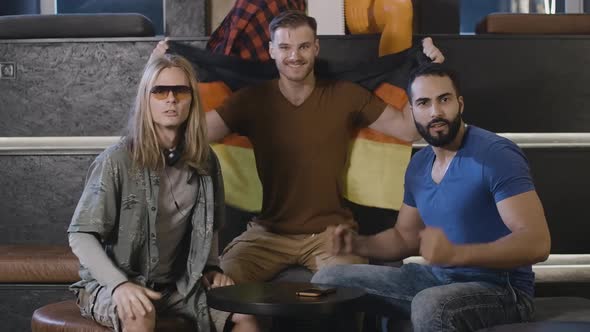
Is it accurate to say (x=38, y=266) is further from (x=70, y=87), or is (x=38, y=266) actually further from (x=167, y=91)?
(x=167, y=91)

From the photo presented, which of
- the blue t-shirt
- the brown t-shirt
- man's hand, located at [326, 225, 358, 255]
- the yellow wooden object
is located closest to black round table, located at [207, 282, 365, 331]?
man's hand, located at [326, 225, 358, 255]

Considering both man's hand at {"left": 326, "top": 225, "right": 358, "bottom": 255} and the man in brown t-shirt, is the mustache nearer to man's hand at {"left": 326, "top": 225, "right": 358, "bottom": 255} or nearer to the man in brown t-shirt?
man's hand at {"left": 326, "top": 225, "right": 358, "bottom": 255}

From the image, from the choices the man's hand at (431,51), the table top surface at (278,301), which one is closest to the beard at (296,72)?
the man's hand at (431,51)

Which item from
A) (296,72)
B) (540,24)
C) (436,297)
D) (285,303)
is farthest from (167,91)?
(540,24)

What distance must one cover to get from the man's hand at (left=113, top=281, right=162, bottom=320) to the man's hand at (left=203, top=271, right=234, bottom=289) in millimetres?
328

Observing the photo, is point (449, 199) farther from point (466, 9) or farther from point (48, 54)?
point (466, 9)

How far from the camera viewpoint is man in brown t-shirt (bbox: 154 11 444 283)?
371 cm

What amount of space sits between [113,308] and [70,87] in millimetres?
1730

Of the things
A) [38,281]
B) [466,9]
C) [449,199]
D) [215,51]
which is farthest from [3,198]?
[466,9]

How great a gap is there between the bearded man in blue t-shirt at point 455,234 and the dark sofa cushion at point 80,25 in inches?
62.9

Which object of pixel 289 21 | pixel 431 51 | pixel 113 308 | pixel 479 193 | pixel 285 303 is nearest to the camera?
pixel 285 303

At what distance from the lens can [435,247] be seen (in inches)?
99.5

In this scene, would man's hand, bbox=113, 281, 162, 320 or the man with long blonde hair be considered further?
the man with long blonde hair

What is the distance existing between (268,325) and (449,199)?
2.24ft
